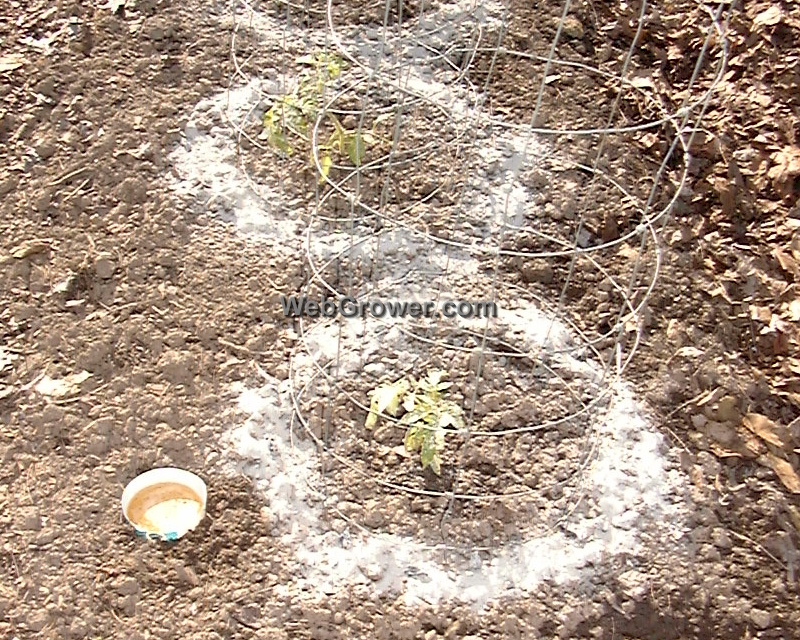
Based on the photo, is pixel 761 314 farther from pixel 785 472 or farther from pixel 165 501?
pixel 165 501

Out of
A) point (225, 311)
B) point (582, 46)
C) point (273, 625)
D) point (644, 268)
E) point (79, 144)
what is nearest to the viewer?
point (273, 625)

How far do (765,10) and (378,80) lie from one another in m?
1.61

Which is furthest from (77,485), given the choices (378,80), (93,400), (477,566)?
(378,80)

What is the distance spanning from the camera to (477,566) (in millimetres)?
2666

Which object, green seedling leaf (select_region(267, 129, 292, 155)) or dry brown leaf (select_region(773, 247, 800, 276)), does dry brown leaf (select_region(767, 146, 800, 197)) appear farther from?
green seedling leaf (select_region(267, 129, 292, 155))

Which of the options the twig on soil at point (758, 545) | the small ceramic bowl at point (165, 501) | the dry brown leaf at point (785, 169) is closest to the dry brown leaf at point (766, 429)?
the twig on soil at point (758, 545)

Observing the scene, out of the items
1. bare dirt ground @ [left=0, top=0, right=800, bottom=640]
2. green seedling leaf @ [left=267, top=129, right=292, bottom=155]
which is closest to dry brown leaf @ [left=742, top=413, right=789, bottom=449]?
bare dirt ground @ [left=0, top=0, right=800, bottom=640]

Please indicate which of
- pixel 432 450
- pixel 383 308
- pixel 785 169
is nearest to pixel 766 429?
pixel 785 169

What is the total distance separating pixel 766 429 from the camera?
9.64 ft

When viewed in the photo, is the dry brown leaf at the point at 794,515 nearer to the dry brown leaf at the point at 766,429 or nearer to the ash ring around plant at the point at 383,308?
the dry brown leaf at the point at 766,429

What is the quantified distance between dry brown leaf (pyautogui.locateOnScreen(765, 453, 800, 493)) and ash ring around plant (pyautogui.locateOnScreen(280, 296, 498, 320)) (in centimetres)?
103

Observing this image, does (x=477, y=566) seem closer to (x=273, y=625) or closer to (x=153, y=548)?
(x=273, y=625)

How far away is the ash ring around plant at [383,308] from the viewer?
3238 millimetres

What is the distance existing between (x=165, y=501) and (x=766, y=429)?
1917mm
